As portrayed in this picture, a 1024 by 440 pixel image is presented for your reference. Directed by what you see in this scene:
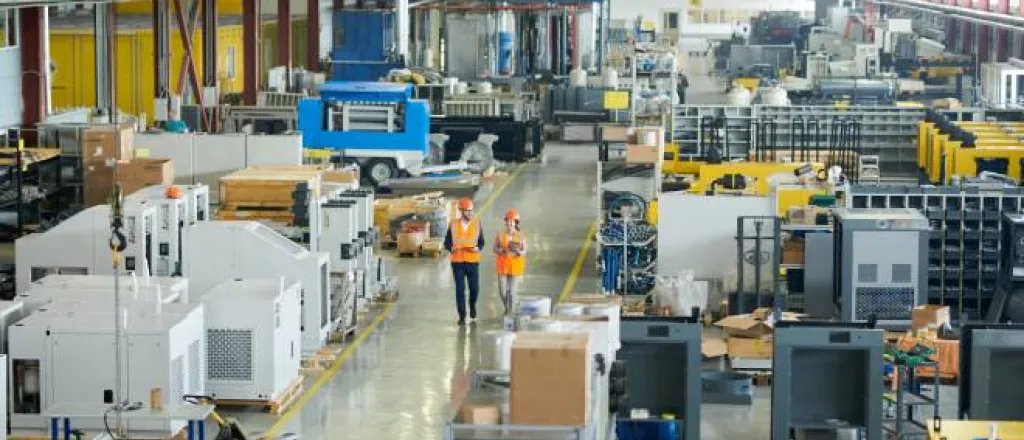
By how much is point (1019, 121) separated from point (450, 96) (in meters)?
10.5

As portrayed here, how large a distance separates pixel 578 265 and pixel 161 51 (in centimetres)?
1038

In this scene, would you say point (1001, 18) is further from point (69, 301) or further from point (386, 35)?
point (69, 301)

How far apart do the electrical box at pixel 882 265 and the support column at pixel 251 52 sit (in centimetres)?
1728

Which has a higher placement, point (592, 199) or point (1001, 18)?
point (1001, 18)

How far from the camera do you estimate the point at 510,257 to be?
20.0 meters

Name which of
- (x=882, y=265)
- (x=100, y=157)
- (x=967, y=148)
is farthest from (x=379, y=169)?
(x=882, y=265)

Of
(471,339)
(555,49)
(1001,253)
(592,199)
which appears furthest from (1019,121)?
(555,49)

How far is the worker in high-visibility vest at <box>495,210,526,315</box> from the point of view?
19.8 meters

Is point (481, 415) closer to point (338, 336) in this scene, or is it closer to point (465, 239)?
point (338, 336)

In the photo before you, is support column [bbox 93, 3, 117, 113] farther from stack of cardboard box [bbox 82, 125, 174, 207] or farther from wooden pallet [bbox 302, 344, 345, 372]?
wooden pallet [bbox 302, 344, 345, 372]

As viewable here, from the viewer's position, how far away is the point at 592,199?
3052 cm

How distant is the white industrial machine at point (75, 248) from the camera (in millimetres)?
17766

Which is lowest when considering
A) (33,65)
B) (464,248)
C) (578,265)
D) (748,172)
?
(578,265)

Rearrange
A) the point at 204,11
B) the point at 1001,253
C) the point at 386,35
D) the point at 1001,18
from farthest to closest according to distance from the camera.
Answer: the point at 386,35, the point at 1001,18, the point at 204,11, the point at 1001,253
